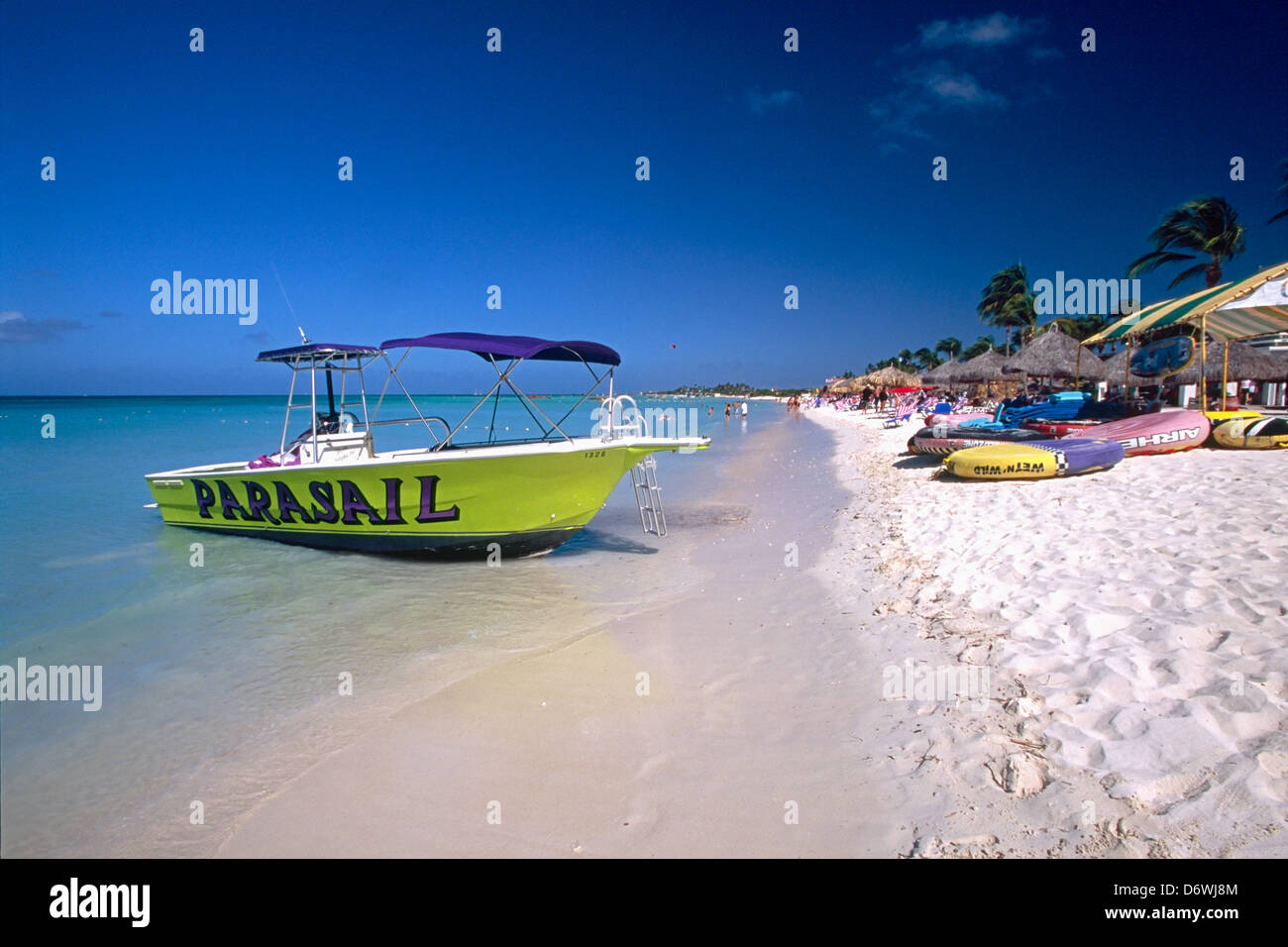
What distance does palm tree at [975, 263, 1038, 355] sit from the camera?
147 ft

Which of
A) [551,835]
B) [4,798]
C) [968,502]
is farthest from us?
[968,502]

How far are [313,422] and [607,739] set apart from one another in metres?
6.24

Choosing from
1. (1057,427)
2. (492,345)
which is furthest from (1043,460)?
(492,345)

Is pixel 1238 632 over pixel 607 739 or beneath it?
over

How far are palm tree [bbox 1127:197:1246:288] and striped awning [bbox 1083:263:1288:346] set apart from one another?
13.6m

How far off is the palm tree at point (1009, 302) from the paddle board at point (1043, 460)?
39.9 meters

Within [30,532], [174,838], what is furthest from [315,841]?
[30,532]

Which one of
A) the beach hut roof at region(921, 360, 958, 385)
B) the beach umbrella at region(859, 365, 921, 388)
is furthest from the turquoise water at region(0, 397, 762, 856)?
the beach umbrella at region(859, 365, 921, 388)

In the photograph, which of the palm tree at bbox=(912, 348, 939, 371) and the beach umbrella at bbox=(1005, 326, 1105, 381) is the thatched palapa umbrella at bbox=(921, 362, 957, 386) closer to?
the beach umbrella at bbox=(1005, 326, 1105, 381)

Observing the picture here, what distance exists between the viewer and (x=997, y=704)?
11.5ft

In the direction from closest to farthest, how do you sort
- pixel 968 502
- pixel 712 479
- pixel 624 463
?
pixel 624 463 → pixel 968 502 → pixel 712 479

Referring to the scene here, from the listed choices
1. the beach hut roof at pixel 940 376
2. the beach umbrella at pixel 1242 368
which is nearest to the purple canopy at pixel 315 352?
the beach umbrella at pixel 1242 368

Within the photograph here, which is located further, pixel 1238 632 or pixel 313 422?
pixel 313 422
